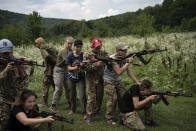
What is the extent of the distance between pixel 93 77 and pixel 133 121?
1.59 metres

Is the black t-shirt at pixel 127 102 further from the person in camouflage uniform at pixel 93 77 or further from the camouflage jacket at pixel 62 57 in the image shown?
the camouflage jacket at pixel 62 57

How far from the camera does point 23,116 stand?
311cm

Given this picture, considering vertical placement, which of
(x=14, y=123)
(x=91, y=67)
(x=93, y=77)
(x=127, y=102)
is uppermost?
(x=91, y=67)

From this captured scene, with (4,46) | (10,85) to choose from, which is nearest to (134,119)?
(10,85)

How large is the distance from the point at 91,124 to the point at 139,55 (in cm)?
233

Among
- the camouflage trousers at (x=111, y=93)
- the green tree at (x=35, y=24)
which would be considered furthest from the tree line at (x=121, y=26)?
the camouflage trousers at (x=111, y=93)

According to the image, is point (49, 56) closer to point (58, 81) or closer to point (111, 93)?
point (58, 81)

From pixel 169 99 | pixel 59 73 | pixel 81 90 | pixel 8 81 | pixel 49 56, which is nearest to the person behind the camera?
pixel 8 81

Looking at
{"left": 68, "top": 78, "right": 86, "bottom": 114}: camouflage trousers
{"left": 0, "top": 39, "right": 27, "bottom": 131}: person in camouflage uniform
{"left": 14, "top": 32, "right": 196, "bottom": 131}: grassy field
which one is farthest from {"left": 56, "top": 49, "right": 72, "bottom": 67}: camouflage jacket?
{"left": 0, "top": 39, "right": 27, "bottom": 131}: person in camouflage uniform

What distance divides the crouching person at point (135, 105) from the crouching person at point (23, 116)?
2385 mm

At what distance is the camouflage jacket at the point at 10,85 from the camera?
3.70m

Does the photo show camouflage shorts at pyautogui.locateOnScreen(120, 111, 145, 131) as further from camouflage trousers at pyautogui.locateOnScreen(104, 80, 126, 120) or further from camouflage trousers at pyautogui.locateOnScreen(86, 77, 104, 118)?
camouflage trousers at pyautogui.locateOnScreen(86, 77, 104, 118)

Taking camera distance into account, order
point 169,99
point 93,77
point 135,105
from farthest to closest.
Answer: point 169,99, point 93,77, point 135,105

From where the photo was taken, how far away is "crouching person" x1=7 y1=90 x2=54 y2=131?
10.1ft
